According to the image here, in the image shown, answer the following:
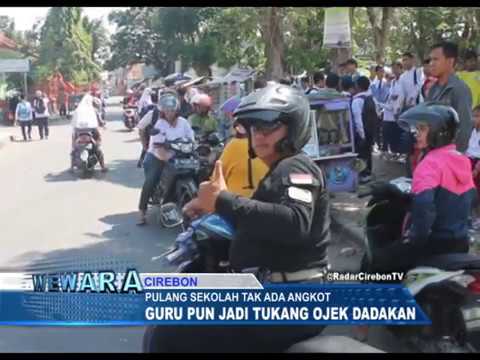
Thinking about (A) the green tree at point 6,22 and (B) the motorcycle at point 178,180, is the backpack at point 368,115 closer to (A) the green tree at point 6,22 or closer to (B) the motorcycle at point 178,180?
(B) the motorcycle at point 178,180

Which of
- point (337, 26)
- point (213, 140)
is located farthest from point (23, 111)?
point (213, 140)

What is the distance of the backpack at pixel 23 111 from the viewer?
1720 cm

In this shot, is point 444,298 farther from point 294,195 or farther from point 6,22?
point 6,22

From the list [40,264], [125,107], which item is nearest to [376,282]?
[40,264]

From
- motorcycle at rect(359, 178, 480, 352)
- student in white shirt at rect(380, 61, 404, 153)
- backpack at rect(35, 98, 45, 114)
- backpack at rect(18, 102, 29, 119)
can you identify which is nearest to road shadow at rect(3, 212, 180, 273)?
motorcycle at rect(359, 178, 480, 352)

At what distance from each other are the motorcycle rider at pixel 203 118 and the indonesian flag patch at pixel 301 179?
535 cm

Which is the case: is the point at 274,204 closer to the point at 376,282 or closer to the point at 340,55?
the point at 376,282

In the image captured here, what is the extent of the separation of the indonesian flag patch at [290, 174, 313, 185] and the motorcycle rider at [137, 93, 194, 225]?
4.61 m

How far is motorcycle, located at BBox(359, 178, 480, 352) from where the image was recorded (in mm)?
3088

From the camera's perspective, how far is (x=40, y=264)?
542 cm

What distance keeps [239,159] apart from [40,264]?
2.26 m

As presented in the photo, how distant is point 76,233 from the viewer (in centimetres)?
653

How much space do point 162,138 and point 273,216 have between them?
4.74 m

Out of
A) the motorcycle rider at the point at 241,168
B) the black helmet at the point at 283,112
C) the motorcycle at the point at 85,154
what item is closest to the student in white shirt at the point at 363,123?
the motorcycle rider at the point at 241,168
